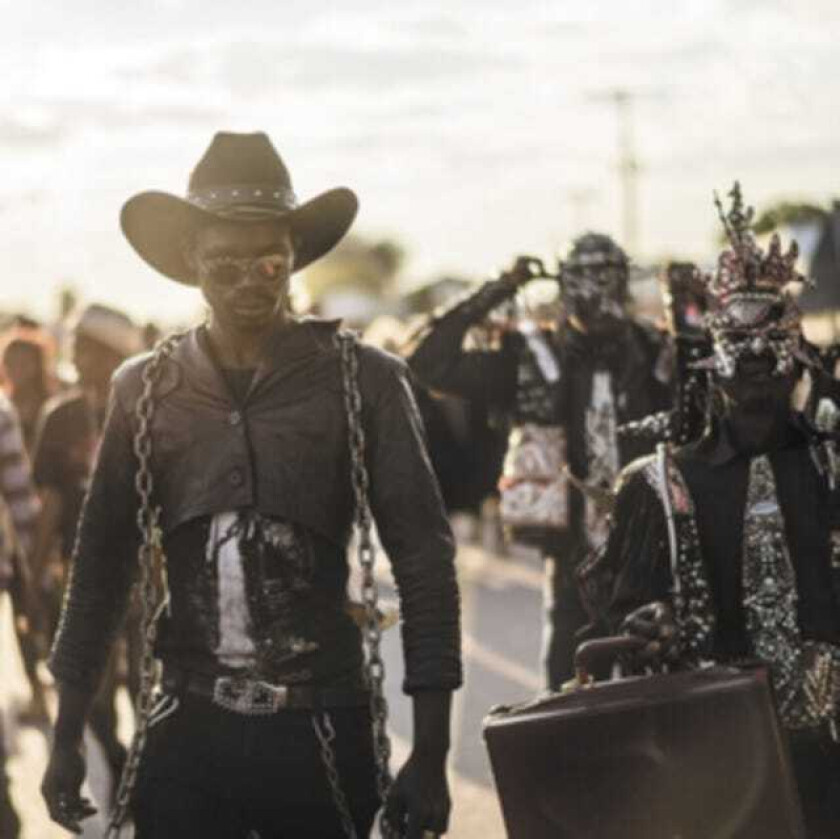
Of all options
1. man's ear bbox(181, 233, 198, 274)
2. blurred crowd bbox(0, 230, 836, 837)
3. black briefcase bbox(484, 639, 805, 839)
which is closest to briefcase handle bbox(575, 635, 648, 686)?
black briefcase bbox(484, 639, 805, 839)

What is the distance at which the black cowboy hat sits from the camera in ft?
16.0

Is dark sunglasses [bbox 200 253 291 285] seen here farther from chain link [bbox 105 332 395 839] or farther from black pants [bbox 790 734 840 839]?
black pants [bbox 790 734 840 839]

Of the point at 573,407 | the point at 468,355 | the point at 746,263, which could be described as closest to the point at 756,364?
the point at 746,263

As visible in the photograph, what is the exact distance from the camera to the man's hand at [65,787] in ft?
15.6

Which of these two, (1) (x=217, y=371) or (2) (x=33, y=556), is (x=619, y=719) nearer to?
(1) (x=217, y=371)

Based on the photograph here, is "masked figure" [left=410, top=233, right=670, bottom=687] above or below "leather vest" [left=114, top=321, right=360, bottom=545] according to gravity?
below

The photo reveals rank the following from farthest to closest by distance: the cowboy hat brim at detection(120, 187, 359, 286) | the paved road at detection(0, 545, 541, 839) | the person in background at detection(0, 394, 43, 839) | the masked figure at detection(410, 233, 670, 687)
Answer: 1. the paved road at detection(0, 545, 541, 839)
2. the masked figure at detection(410, 233, 670, 687)
3. the person in background at detection(0, 394, 43, 839)
4. the cowboy hat brim at detection(120, 187, 359, 286)

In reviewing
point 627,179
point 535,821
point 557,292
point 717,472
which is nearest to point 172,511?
point 535,821

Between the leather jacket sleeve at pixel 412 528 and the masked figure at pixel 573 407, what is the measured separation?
3502 millimetres

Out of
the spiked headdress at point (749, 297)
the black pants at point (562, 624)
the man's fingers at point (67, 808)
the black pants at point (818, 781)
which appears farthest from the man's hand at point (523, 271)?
the man's fingers at point (67, 808)

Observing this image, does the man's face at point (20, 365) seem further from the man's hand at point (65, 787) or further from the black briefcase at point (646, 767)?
the black briefcase at point (646, 767)

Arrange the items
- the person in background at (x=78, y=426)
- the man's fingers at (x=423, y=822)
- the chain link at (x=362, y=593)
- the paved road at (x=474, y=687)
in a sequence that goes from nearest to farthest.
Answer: the man's fingers at (x=423, y=822), the chain link at (x=362, y=593), the paved road at (x=474, y=687), the person in background at (x=78, y=426)

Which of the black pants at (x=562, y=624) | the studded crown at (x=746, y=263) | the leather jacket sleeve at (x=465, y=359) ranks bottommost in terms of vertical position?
the black pants at (x=562, y=624)

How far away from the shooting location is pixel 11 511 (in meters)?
9.29
